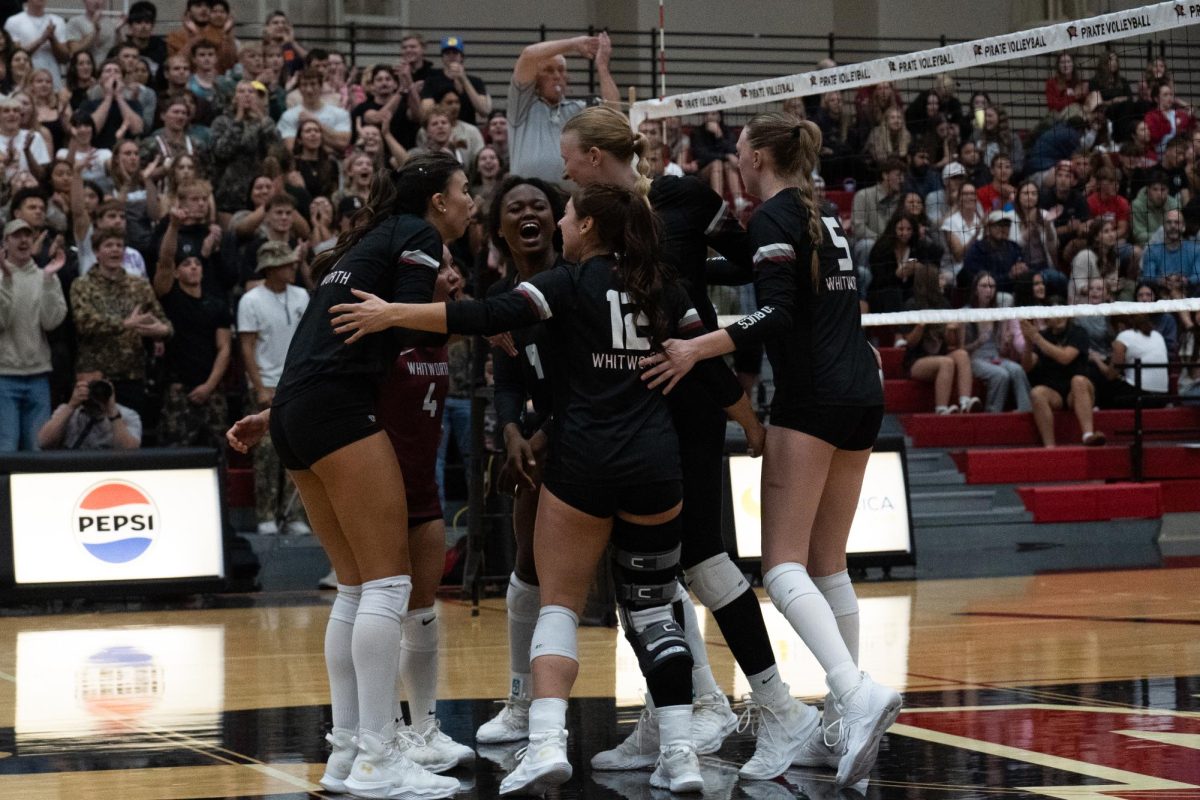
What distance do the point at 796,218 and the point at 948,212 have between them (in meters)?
7.68

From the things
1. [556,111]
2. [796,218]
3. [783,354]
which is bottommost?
[783,354]

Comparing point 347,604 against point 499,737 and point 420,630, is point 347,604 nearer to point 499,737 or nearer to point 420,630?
point 420,630

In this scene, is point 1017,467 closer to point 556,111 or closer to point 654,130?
point 654,130

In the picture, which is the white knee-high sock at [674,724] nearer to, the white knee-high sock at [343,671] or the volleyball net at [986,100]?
the white knee-high sock at [343,671]

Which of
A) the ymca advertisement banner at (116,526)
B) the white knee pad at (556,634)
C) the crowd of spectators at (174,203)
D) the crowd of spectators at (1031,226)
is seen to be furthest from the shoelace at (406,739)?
the crowd of spectators at (1031,226)

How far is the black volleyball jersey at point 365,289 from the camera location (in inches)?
185

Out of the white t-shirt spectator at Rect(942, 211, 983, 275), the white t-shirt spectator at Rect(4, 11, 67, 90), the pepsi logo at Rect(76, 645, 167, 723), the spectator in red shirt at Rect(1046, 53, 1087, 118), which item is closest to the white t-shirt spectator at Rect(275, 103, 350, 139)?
the white t-shirt spectator at Rect(4, 11, 67, 90)

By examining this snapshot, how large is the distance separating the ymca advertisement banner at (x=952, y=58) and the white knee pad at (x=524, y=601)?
445cm

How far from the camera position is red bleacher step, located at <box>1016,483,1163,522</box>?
1289cm

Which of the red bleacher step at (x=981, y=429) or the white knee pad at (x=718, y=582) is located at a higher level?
the red bleacher step at (x=981, y=429)

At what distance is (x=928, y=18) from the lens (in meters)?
22.0

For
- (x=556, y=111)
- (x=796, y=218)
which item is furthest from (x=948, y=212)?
(x=796, y=218)

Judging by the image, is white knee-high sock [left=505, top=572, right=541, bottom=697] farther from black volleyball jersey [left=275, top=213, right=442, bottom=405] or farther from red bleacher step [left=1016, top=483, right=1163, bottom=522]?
red bleacher step [left=1016, top=483, right=1163, bottom=522]

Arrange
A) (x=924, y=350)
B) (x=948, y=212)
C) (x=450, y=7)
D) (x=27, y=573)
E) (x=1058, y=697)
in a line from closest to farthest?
(x=1058, y=697)
(x=27, y=573)
(x=948, y=212)
(x=924, y=350)
(x=450, y=7)
